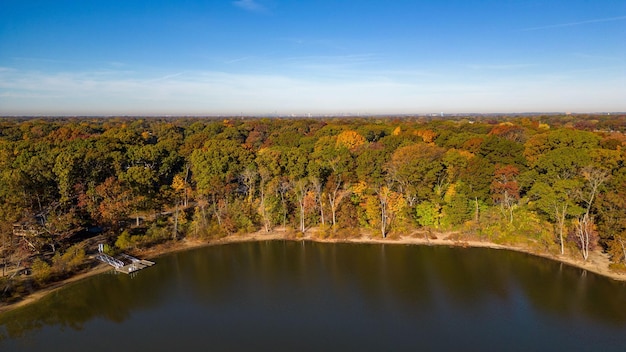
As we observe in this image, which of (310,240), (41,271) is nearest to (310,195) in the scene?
(310,240)

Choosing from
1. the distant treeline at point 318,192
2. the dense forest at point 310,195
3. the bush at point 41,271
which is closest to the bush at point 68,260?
the dense forest at point 310,195

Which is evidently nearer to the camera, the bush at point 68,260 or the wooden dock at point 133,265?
the bush at point 68,260

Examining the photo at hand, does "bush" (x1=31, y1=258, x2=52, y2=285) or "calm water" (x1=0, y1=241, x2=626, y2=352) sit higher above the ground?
"bush" (x1=31, y1=258, x2=52, y2=285)

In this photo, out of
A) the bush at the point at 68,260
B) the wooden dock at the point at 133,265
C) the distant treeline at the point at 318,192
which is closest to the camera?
the bush at the point at 68,260

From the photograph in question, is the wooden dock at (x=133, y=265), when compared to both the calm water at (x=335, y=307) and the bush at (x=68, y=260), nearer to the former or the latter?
the calm water at (x=335, y=307)

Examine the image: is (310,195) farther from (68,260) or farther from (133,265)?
(68,260)

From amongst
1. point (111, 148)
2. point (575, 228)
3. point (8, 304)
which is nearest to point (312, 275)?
point (8, 304)

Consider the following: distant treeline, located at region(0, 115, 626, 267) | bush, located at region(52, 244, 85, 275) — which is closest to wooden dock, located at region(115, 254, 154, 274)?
distant treeline, located at region(0, 115, 626, 267)

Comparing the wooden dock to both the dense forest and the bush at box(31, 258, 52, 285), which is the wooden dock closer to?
the dense forest
